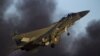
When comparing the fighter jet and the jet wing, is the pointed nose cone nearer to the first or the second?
the fighter jet

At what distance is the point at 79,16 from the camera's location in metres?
71.9

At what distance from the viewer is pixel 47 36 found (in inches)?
2601

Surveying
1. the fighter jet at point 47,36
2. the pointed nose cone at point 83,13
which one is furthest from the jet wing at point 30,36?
the pointed nose cone at point 83,13

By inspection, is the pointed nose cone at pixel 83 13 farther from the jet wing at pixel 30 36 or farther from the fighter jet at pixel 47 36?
the jet wing at pixel 30 36

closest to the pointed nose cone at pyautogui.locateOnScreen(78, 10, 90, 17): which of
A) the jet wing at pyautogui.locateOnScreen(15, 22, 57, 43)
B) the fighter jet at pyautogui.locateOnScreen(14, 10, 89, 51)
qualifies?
the fighter jet at pyautogui.locateOnScreen(14, 10, 89, 51)

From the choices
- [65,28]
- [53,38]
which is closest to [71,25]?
[65,28]

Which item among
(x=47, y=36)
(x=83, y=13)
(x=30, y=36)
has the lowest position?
→ (x=47, y=36)

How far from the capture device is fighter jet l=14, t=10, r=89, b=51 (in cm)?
6556

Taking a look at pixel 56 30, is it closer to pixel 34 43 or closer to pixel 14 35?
pixel 34 43

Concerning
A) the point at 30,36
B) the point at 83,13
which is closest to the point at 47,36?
the point at 30,36

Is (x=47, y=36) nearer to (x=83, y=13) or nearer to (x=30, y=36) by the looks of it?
(x=30, y=36)

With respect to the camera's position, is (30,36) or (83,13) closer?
(30,36)

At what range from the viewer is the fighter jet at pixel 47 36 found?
6556 centimetres

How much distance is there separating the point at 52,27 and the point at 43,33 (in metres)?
2.99
